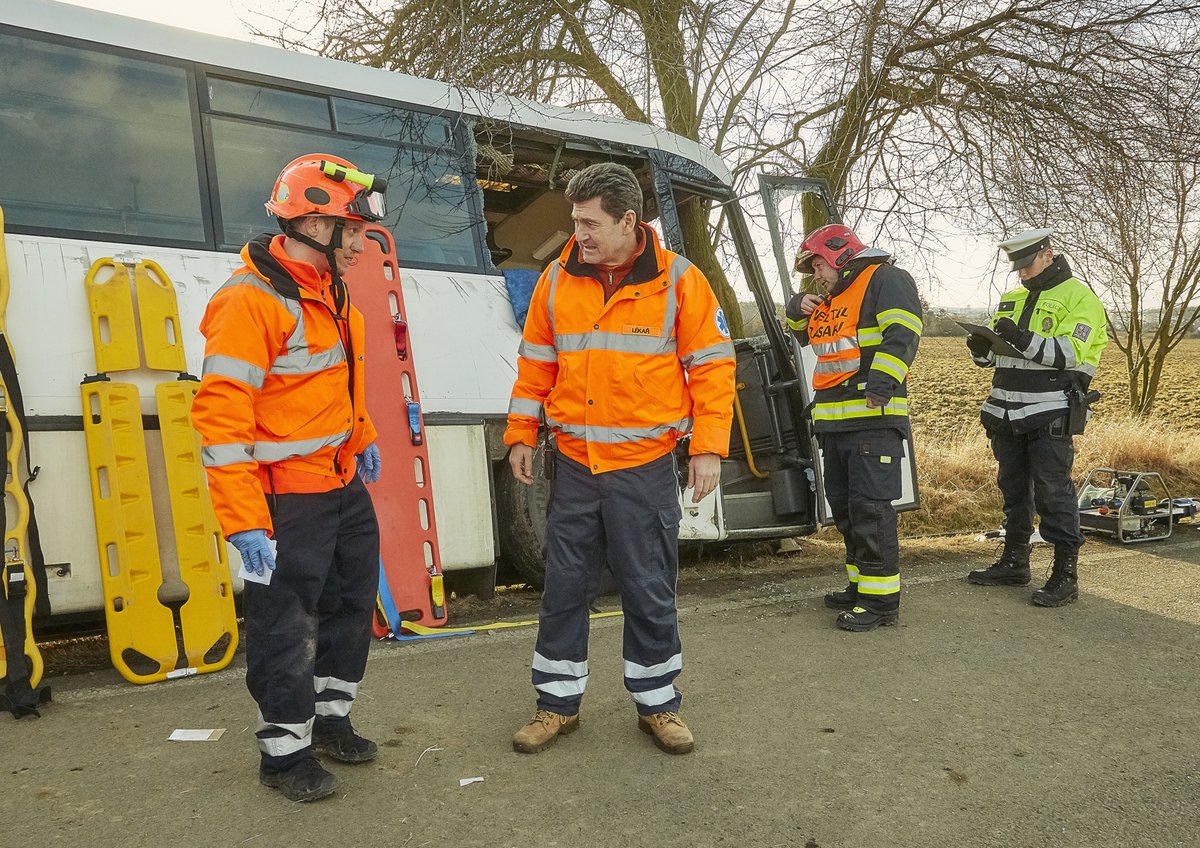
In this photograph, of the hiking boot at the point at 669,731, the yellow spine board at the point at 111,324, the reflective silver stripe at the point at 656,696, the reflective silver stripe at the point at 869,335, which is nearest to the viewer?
the hiking boot at the point at 669,731

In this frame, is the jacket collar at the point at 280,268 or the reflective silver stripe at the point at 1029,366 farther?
the reflective silver stripe at the point at 1029,366

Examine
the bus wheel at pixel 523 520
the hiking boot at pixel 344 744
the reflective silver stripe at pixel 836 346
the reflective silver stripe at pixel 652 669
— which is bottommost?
the hiking boot at pixel 344 744

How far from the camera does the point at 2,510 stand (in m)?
3.05

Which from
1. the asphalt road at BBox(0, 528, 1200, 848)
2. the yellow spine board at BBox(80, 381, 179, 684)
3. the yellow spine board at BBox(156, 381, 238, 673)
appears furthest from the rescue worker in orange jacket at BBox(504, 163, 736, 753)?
the yellow spine board at BBox(80, 381, 179, 684)

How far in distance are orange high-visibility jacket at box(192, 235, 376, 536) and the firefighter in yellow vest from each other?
251 centimetres

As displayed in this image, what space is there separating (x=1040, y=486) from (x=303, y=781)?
3.91 metres

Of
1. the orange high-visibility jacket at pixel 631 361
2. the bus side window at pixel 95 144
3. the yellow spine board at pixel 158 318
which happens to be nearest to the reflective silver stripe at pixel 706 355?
the orange high-visibility jacket at pixel 631 361

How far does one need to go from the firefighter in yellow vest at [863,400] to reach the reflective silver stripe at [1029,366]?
36.6 inches

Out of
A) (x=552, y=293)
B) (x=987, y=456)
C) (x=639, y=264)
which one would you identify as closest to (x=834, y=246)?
(x=639, y=264)

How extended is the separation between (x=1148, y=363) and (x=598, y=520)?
37.4ft

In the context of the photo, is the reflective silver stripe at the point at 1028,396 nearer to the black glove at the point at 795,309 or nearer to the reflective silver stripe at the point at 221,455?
the black glove at the point at 795,309

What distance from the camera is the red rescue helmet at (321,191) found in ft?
7.85

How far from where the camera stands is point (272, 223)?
400 centimetres

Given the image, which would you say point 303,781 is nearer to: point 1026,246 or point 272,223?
point 272,223
